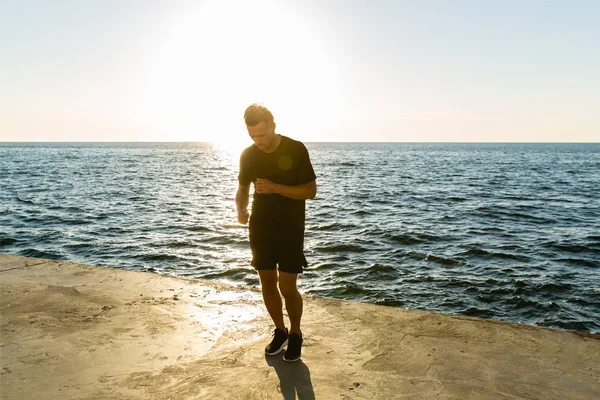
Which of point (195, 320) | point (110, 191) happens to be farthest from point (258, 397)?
point (110, 191)

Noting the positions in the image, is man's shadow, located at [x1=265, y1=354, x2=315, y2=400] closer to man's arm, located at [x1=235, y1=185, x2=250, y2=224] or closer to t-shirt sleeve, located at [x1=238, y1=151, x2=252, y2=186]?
man's arm, located at [x1=235, y1=185, x2=250, y2=224]

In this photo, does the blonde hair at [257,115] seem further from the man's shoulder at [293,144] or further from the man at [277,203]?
the man's shoulder at [293,144]

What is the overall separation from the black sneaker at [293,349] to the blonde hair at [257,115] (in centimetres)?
166

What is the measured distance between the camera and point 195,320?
13.9 feet

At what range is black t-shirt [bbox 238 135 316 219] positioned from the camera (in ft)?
11.2

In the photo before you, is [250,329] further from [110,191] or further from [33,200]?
[110,191]

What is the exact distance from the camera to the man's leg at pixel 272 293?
3639mm

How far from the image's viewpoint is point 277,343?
3.63 meters

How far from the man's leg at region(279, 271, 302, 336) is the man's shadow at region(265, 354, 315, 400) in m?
0.26

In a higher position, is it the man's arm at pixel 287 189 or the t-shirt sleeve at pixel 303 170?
the t-shirt sleeve at pixel 303 170

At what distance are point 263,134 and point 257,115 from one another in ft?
0.47

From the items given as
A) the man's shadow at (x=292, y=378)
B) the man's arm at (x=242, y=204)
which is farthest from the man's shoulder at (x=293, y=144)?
the man's shadow at (x=292, y=378)

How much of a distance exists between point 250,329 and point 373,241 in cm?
954

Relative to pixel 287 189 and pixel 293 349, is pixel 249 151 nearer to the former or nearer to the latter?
pixel 287 189
